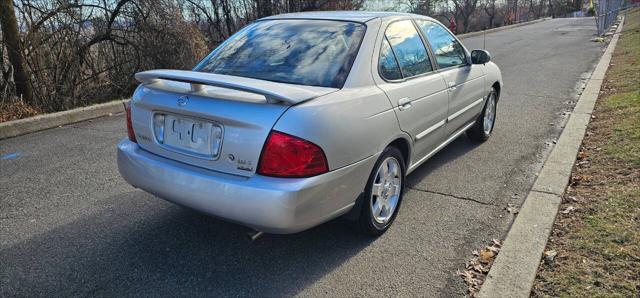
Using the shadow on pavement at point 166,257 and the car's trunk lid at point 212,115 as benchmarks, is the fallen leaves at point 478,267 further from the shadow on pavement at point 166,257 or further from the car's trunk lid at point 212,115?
the car's trunk lid at point 212,115

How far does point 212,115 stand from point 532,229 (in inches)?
95.0

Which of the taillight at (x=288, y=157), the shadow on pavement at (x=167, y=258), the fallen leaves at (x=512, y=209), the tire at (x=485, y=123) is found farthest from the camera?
the tire at (x=485, y=123)

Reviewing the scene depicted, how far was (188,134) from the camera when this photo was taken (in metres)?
2.88

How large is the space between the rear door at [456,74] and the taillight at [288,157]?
211 centimetres

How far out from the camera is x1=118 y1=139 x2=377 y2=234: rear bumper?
256 cm

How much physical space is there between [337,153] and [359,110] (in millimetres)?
361

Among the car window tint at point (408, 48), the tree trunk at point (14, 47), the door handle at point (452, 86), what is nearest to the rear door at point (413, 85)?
the car window tint at point (408, 48)

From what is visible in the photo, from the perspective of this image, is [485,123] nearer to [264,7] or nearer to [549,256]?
[549,256]

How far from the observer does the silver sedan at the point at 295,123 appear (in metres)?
2.60

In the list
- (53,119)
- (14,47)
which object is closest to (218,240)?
(53,119)

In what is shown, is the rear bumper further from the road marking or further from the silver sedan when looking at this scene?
the road marking

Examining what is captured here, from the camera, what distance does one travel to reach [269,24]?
12.6 ft

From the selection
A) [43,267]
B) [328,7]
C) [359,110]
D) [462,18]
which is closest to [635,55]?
[328,7]

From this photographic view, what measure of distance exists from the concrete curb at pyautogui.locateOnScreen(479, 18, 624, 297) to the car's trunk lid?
159 cm
